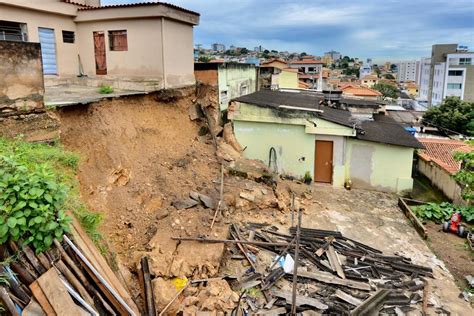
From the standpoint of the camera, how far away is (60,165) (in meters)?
7.81

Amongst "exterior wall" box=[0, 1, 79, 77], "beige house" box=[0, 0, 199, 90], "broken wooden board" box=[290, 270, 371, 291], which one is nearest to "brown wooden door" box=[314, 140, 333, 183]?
"beige house" box=[0, 0, 199, 90]

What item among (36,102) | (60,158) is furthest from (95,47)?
(60,158)

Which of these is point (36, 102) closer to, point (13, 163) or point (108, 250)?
point (13, 163)

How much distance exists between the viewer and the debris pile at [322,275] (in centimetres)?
805

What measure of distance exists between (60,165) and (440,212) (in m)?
14.2

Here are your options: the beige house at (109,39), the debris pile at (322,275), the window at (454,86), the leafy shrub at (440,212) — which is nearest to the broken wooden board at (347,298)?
the debris pile at (322,275)

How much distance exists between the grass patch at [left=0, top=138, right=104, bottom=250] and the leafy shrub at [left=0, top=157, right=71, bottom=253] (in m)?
0.93

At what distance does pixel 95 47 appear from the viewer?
49.8ft

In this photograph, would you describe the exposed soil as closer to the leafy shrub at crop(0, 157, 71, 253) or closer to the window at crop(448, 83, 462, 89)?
the leafy shrub at crop(0, 157, 71, 253)

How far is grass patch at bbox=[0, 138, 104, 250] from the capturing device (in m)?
6.53

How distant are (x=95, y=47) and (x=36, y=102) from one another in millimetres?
7958

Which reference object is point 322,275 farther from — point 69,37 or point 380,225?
point 69,37

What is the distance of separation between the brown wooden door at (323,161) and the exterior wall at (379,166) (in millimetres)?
845

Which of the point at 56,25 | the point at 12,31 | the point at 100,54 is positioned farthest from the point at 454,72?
the point at 12,31
